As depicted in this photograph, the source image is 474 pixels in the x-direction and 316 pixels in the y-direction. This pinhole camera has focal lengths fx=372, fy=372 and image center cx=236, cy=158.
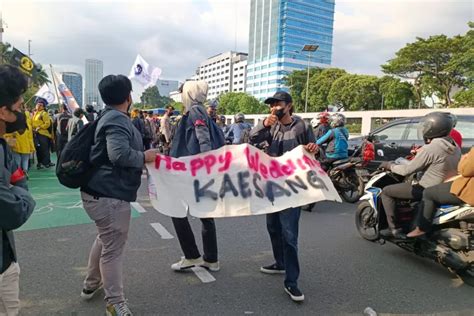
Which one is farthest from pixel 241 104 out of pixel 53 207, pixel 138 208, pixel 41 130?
pixel 53 207

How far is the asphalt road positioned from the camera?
10.1 ft

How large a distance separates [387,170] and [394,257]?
41.7 inches

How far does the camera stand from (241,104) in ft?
259

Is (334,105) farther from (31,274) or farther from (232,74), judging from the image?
(232,74)

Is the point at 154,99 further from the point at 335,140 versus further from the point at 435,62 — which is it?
the point at 335,140

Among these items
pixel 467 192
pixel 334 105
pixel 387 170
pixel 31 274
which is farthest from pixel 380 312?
pixel 334 105

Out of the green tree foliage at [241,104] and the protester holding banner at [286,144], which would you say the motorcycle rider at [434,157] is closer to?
the protester holding banner at [286,144]

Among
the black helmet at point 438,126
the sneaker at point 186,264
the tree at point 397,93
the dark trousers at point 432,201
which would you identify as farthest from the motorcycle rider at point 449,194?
the tree at point 397,93

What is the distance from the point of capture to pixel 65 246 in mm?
4371

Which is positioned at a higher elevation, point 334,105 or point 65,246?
point 334,105

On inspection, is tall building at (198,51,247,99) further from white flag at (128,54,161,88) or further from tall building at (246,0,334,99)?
white flag at (128,54,161,88)

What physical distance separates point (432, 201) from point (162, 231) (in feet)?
10.9

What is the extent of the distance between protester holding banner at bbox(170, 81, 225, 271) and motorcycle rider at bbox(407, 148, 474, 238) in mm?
2186

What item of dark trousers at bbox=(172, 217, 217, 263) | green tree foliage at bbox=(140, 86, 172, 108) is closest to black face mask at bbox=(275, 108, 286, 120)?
dark trousers at bbox=(172, 217, 217, 263)
